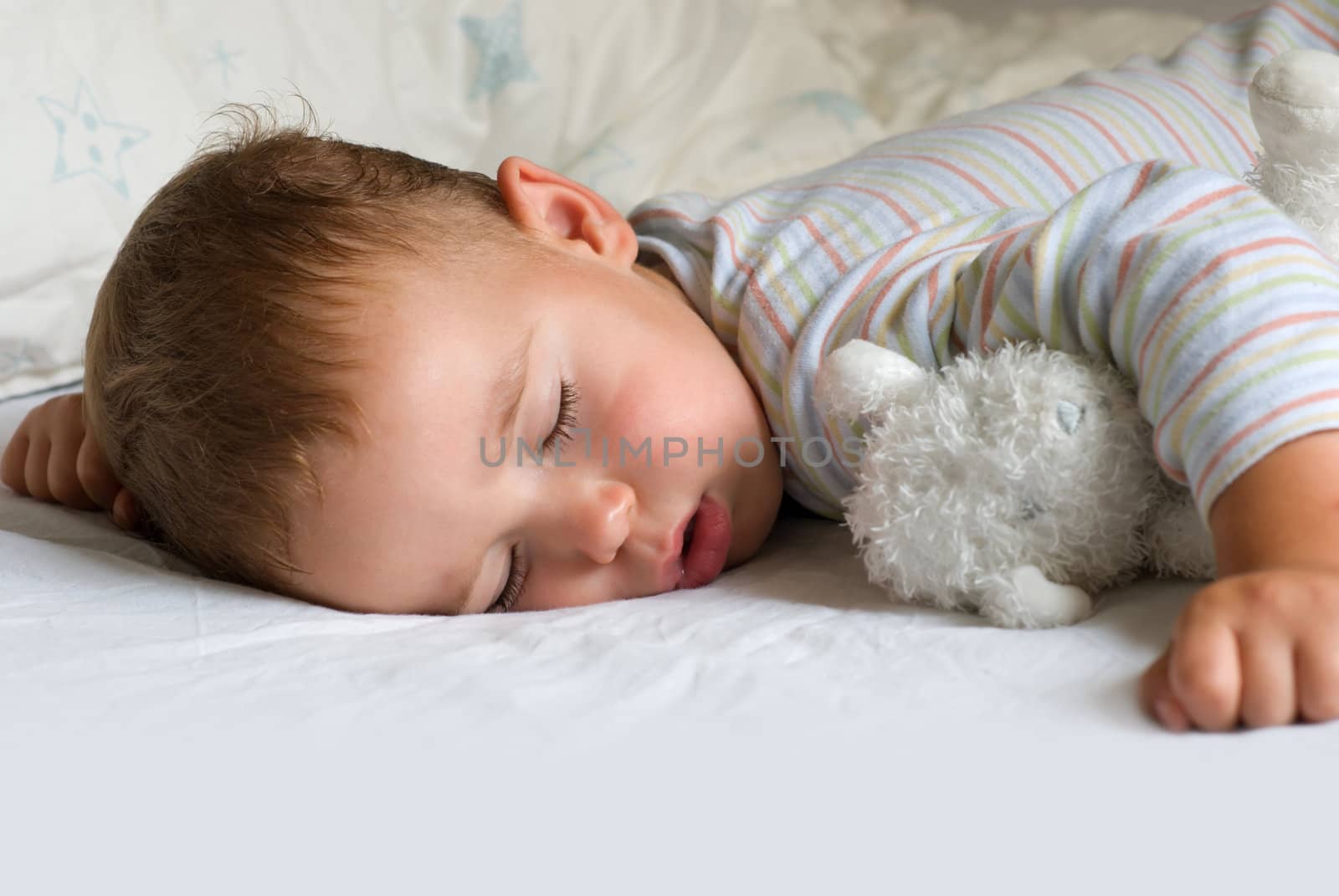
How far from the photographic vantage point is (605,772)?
1.88 feet

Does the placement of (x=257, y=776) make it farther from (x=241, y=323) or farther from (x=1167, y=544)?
(x=1167, y=544)

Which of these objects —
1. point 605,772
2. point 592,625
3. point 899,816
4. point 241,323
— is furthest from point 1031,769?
point 241,323

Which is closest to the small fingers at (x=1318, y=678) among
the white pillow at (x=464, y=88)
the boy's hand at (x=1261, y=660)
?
the boy's hand at (x=1261, y=660)

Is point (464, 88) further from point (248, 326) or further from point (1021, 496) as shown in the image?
point (1021, 496)

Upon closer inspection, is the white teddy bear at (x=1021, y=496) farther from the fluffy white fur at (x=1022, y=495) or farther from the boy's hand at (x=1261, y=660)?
the boy's hand at (x=1261, y=660)

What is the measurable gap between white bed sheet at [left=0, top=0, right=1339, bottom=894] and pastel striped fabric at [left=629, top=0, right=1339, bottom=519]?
14 cm

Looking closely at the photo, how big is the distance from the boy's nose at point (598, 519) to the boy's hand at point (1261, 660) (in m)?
0.40

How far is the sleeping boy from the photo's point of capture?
2.35ft

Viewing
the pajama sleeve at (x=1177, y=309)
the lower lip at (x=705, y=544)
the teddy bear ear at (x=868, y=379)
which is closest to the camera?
the pajama sleeve at (x=1177, y=309)

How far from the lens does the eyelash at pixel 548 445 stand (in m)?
0.91

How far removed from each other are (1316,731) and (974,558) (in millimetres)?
231

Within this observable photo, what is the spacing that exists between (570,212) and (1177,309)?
0.56 metres

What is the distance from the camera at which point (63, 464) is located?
1136 mm

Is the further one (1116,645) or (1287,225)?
(1287,225)
